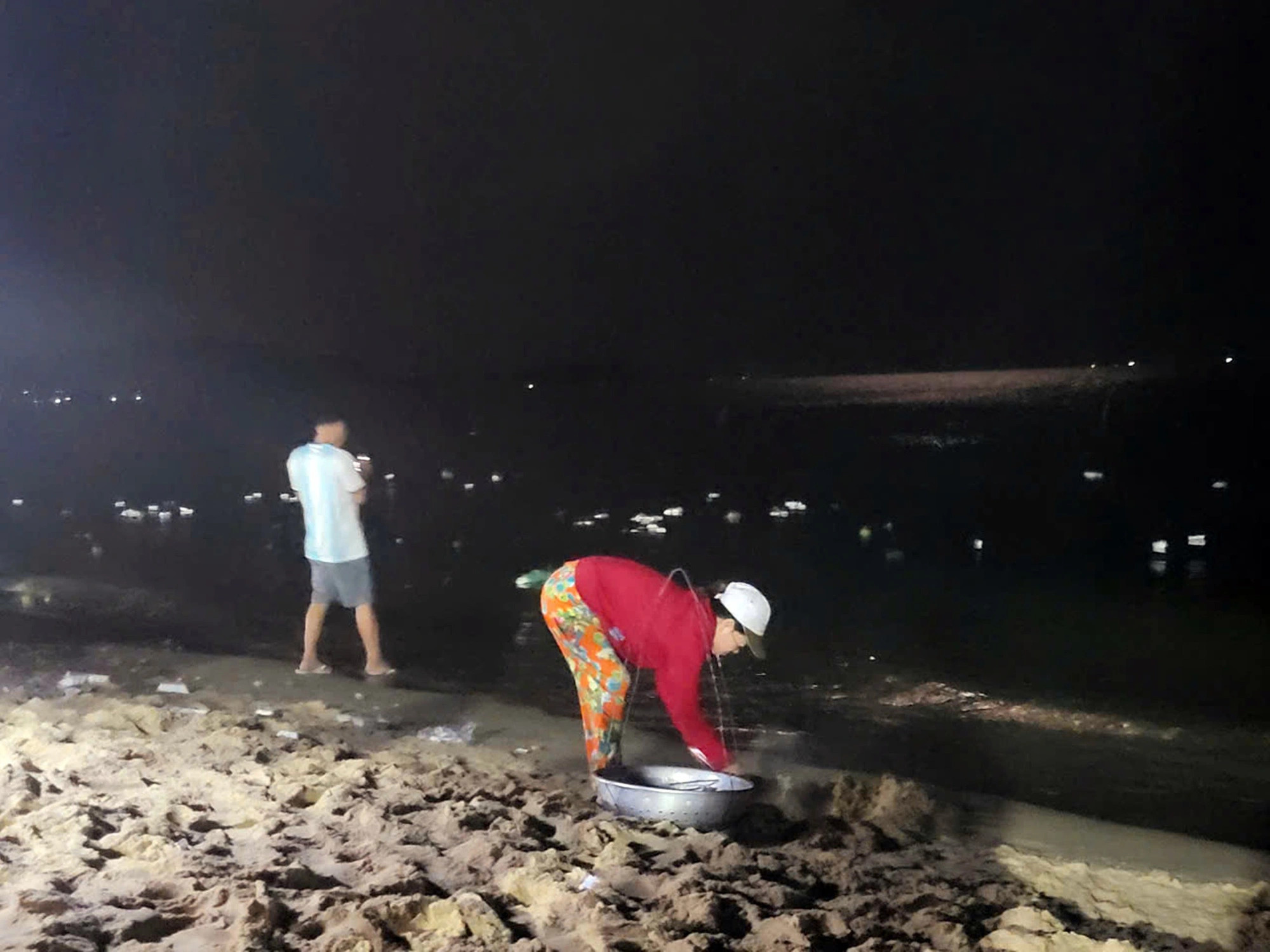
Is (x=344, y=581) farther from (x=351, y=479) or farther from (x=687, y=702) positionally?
(x=687, y=702)

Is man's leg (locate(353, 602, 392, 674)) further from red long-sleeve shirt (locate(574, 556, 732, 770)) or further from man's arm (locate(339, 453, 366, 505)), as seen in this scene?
red long-sleeve shirt (locate(574, 556, 732, 770))

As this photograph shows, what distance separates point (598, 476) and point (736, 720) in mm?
23558

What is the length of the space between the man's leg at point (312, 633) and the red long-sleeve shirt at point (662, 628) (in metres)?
3.10

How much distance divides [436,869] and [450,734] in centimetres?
250

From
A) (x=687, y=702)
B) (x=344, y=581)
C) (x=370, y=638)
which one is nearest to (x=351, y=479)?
(x=344, y=581)

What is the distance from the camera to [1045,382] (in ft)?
286

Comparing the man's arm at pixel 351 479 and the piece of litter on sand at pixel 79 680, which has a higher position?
the man's arm at pixel 351 479

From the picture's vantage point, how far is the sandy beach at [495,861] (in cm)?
318

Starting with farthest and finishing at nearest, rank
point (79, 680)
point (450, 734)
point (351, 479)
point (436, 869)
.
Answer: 1. point (79, 680)
2. point (351, 479)
3. point (450, 734)
4. point (436, 869)

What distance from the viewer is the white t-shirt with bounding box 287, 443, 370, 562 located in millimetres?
6559

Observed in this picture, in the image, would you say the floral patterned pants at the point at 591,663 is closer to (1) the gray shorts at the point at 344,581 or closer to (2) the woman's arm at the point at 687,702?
(2) the woman's arm at the point at 687,702

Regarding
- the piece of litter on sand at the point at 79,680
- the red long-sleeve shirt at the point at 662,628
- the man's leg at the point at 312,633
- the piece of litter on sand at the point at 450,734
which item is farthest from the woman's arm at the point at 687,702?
the piece of litter on sand at the point at 79,680

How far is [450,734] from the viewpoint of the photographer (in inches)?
240

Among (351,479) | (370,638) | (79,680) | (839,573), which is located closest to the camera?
(351,479)
